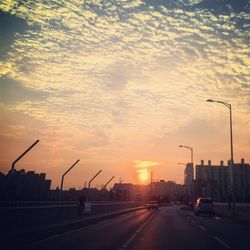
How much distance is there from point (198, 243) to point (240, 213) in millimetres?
26810

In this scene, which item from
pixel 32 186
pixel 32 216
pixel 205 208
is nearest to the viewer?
pixel 32 216

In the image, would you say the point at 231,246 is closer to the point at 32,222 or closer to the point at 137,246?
the point at 137,246

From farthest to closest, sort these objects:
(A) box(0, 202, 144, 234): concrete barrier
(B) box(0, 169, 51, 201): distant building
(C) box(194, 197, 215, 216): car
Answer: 1. (C) box(194, 197, 215, 216): car
2. (B) box(0, 169, 51, 201): distant building
3. (A) box(0, 202, 144, 234): concrete barrier

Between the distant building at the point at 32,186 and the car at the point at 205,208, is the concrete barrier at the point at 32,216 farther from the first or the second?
the car at the point at 205,208

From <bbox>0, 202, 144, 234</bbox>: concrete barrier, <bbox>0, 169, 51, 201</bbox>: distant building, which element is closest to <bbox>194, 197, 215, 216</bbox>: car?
<bbox>0, 202, 144, 234</bbox>: concrete barrier

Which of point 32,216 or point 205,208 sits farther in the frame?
point 205,208

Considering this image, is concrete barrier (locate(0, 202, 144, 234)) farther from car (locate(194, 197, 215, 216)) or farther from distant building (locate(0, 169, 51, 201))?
car (locate(194, 197, 215, 216))

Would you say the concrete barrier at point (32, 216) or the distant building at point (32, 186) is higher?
the distant building at point (32, 186)

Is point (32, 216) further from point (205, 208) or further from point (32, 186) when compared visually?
point (205, 208)

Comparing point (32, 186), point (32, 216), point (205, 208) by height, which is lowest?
point (32, 216)

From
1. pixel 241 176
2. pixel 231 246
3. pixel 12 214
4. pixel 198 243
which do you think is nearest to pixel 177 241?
pixel 198 243

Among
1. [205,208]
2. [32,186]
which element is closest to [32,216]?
[32,186]

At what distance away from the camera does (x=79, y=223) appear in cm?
2383

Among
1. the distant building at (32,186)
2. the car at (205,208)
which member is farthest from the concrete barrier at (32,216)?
the car at (205,208)
